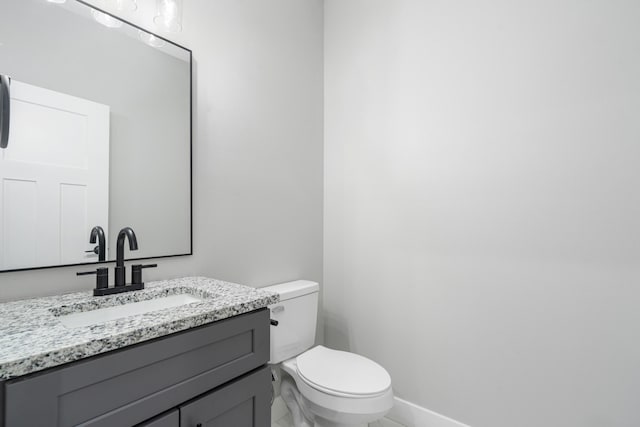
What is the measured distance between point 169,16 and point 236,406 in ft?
5.06

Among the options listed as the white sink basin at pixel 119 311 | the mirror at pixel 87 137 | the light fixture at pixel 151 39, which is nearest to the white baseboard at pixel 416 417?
the white sink basin at pixel 119 311

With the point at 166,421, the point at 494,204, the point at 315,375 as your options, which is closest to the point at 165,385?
the point at 166,421

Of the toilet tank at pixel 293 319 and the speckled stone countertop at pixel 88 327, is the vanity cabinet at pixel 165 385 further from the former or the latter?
the toilet tank at pixel 293 319

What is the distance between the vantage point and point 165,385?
78 cm

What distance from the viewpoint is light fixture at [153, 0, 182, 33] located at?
1277 mm

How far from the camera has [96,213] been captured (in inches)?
44.0

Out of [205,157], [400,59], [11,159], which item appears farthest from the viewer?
[400,59]

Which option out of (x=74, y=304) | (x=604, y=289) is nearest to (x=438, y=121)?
(x=604, y=289)

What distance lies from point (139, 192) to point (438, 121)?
→ 150cm

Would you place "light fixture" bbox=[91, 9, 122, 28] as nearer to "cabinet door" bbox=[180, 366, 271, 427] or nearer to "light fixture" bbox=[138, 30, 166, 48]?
"light fixture" bbox=[138, 30, 166, 48]

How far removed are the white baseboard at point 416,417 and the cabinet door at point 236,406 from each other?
40.6 inches

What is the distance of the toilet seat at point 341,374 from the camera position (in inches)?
49.6

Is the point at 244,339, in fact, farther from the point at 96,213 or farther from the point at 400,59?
the point at 400,59

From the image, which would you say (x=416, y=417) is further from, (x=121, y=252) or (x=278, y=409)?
(x=121, y=252)
